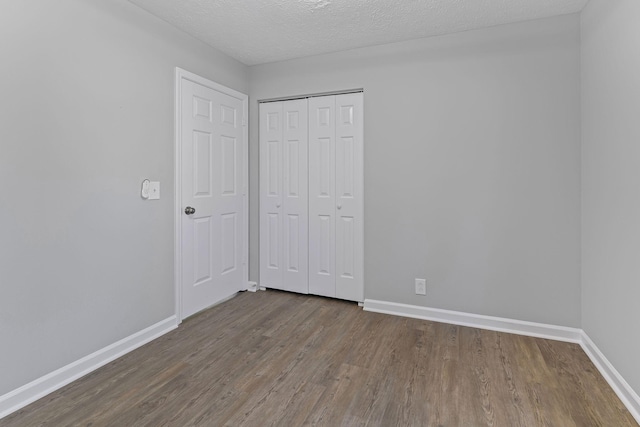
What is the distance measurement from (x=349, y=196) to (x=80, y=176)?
217 centimetres

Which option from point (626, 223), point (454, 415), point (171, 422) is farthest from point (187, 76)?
point (626, 223)

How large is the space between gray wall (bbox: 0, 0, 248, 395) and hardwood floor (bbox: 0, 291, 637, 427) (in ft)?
1.21

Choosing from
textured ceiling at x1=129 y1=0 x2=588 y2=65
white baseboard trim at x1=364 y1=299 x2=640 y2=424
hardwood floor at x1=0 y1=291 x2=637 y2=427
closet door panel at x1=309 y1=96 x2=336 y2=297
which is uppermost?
textured ceiling at x1=129 y1=0 x2=588 y2=65

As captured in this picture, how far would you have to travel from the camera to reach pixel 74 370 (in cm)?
204

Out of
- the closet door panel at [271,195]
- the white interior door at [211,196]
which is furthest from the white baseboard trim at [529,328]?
the white interior door at [211,196]

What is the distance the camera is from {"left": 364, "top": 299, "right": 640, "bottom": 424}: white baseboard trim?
184 cm

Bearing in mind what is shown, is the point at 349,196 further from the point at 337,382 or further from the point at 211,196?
the point at 337,382

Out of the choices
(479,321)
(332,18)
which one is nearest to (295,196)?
(332,18)

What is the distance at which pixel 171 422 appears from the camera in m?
1.66

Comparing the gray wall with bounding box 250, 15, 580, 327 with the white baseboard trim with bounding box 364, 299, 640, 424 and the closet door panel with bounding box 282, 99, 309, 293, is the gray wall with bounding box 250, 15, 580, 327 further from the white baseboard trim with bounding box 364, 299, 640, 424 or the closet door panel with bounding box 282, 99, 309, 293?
the closet door panel with bounding box 282, 99, 309, 293

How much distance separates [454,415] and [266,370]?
112cm

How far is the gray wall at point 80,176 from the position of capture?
1.77 metres

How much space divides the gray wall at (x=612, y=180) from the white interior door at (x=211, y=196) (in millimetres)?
2991

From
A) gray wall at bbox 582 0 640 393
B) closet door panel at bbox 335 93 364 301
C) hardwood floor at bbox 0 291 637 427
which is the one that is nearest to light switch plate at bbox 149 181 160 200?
hardwood floor at bbox 0 291 637 427
